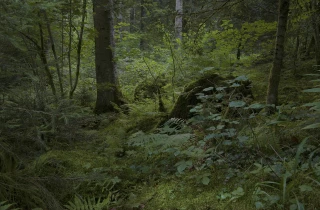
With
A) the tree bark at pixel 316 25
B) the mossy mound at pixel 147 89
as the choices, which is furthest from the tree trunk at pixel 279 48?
the mossy mound at pixel 147 89

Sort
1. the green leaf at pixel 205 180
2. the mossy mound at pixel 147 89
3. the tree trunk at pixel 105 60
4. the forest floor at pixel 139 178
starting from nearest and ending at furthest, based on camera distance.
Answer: the forest floor at pixel 139 178
the green leaf at pixel 205 180
the tree trunk at pixel 105 60
the mossy mound at pixel 147 89

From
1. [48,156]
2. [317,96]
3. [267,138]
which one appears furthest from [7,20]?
[317,96]

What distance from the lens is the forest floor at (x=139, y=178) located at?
2461 mm

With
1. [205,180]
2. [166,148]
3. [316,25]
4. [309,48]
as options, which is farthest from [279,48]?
[309,48]

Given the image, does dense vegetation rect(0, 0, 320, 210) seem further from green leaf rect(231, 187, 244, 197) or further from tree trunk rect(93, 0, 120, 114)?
tree trunk rect(93, 0, 120, 114)

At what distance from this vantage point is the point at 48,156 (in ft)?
11.1

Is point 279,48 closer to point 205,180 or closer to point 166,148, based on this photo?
point 166,148

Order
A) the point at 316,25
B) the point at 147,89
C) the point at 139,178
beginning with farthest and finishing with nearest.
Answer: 1. the point at 147,89
2. the point at 316,25
3. the point at 139,178

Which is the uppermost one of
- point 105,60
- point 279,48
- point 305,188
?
point 279,48

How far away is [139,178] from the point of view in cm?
328

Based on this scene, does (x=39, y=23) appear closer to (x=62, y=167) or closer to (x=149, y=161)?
(x=62, y=167)

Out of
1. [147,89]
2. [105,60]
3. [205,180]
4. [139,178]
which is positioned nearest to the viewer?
[205,180]

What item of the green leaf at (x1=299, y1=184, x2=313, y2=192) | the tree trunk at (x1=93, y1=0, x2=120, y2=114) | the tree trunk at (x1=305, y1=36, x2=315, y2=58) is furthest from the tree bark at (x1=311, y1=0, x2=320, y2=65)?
the tree trunk at (x1=93, y1=0, x2=120, y2=114)

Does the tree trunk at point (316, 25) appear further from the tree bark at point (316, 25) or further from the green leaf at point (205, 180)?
the green leaf at point (205, 180)
